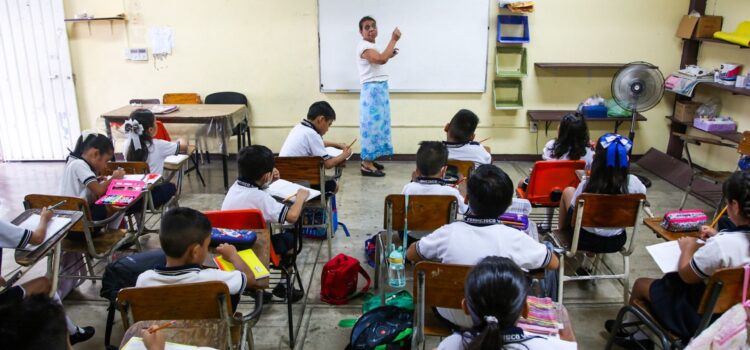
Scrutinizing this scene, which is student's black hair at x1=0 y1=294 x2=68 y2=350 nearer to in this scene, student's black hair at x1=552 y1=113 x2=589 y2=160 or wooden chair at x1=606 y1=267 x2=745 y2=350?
wooden chair at x1=606 y1=267 x2=745 y2=350

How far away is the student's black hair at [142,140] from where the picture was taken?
156 inches

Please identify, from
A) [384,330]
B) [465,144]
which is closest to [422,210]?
[384,330]

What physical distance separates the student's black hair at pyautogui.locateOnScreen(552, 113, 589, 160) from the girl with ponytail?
1.44 metres

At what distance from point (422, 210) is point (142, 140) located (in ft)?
7.74

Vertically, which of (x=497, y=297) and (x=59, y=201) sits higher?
(x=497, y=297)

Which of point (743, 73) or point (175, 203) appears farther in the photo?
point (743, 73)

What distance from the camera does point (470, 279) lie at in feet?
4.75

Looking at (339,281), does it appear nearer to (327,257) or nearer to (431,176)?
(327,257)

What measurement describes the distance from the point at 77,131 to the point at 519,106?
16.9 ft

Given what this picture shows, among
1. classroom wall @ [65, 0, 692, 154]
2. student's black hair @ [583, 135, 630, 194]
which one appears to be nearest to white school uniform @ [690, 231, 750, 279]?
student's black hair @ [583, 135, 630, 194]

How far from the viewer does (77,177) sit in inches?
126

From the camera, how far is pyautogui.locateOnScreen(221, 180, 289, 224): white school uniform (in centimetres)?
276

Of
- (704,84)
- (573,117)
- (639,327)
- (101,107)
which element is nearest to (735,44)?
(704,84)

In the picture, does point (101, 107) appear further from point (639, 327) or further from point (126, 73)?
point (639, 327)
